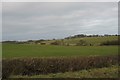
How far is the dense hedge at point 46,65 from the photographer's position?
2266cm

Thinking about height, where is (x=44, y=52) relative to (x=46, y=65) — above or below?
above

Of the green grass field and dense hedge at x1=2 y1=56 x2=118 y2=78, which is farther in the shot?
the green grass field

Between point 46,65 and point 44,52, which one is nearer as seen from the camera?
point 46,65

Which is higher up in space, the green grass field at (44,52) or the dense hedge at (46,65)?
the green grass field at (44,52)

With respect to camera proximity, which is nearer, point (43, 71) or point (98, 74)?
point (98, 74)

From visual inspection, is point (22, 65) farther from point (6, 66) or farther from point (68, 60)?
point (68, 60)

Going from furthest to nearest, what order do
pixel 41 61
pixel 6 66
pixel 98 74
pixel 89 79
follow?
1. pixel 41 61
2. pixel 6 66
3. pixel 98 74
4. pixel 89 79

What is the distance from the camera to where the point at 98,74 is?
69.3 ft

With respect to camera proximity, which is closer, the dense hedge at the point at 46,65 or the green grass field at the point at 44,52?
the dense hedge at the point at 46,65

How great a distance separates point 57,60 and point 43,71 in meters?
1.70

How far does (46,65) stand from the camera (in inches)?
943

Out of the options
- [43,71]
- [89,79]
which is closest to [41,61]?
[43,71]

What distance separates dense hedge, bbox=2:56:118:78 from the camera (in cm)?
2266

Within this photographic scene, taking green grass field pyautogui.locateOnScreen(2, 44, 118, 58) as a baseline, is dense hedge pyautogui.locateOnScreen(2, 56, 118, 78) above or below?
below
